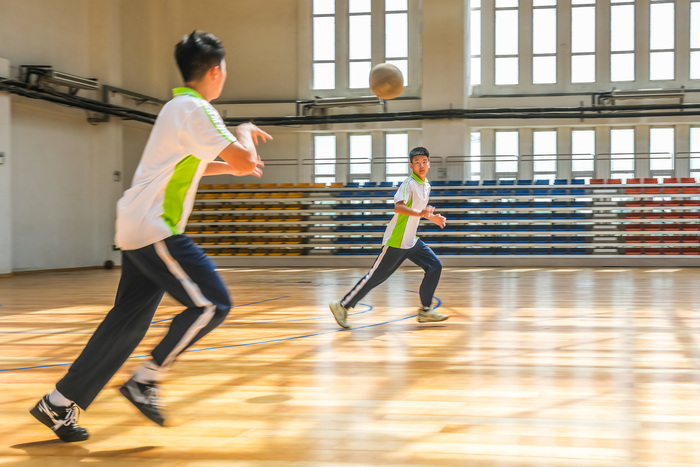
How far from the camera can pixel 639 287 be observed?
962 centimetres

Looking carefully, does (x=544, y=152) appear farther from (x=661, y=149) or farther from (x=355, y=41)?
(x=355, y=41)

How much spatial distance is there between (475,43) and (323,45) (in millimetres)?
4195

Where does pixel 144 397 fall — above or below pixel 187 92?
below

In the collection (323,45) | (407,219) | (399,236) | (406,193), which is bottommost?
(399,236)

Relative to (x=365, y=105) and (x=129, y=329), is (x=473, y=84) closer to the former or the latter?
(x=365, y=105)

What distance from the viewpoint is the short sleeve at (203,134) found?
231 centimetres

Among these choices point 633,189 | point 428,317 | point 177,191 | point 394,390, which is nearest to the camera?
point 177,191

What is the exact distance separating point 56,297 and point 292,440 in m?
7.39

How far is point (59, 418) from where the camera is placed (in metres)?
2.44

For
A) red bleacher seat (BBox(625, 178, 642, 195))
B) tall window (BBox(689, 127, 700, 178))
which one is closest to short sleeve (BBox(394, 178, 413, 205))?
red bleacher seat (BBox(625, 178, 642, 195))

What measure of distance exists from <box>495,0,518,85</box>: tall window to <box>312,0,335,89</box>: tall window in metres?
4.52

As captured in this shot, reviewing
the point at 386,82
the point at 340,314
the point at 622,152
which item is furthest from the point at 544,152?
the point at 340,314

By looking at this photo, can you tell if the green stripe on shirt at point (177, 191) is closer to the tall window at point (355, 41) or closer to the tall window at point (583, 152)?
the tall window at point (355, 41)

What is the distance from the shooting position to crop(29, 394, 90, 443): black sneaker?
2438 mm
